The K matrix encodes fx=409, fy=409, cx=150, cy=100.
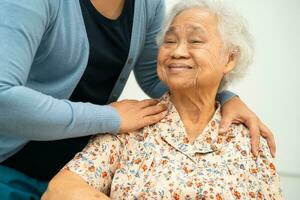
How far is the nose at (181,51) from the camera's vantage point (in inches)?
53.4

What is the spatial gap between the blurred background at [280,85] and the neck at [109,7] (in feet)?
3.52

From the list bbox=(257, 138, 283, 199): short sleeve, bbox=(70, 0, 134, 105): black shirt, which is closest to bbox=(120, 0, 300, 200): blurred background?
bbox=(70, 0, 134, 105): black shirt

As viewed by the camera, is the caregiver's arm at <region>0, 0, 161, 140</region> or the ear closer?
the caregiver's arm at <region>0, 0, 161, 140</region>

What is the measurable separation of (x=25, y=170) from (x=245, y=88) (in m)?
1.52

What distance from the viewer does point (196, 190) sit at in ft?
4.06

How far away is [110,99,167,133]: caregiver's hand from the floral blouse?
0.04 meters

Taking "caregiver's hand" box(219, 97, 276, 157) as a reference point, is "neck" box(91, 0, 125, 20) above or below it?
above

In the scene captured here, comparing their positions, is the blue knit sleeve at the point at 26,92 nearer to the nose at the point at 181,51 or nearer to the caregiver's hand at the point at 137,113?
the caregiver's hand at the point at 137,113

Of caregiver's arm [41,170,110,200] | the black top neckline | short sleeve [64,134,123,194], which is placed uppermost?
the black top neckline

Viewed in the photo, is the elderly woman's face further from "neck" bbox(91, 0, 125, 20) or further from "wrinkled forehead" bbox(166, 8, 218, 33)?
"neck" bbox(91, 0, 125, 20)

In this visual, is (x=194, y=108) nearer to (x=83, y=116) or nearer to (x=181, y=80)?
(x=181, y=80)

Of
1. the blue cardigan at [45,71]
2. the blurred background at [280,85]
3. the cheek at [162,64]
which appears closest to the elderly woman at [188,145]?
the cheek at [162,64]

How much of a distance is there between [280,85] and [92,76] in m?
1.46

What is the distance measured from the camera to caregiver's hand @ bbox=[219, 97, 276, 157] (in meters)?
1.38
